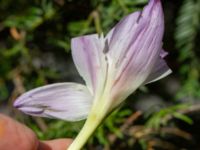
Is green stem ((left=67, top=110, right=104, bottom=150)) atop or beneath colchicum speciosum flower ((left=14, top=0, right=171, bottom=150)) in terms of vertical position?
beneath

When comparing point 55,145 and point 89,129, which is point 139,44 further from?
point 55,145

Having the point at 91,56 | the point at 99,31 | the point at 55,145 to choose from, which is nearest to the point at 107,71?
the point at 91,56

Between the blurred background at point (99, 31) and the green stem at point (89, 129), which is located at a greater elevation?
the green stem at point (89, 129)

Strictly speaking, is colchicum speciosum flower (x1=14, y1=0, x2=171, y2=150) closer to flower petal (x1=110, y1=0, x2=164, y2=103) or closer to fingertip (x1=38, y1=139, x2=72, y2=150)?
flower petal (x1=110, y1=0, x2=164, y2=103)

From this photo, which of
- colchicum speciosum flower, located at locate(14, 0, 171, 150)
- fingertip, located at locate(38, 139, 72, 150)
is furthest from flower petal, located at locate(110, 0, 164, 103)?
fingertip, located at locate(38, 139, 72, 150)

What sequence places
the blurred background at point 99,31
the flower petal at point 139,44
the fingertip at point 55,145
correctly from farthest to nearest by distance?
the blurred background at point 99,31, the fingertip at point 55,145, the flower petal at point 139,44

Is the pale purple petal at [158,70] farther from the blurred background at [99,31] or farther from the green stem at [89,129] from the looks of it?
the blurred background at [99,31]

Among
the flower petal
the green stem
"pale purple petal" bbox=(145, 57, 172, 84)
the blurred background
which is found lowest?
the blurred background

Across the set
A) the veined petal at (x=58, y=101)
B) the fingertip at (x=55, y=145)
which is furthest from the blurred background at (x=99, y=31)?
the veined petal at (x=58, y=101)
